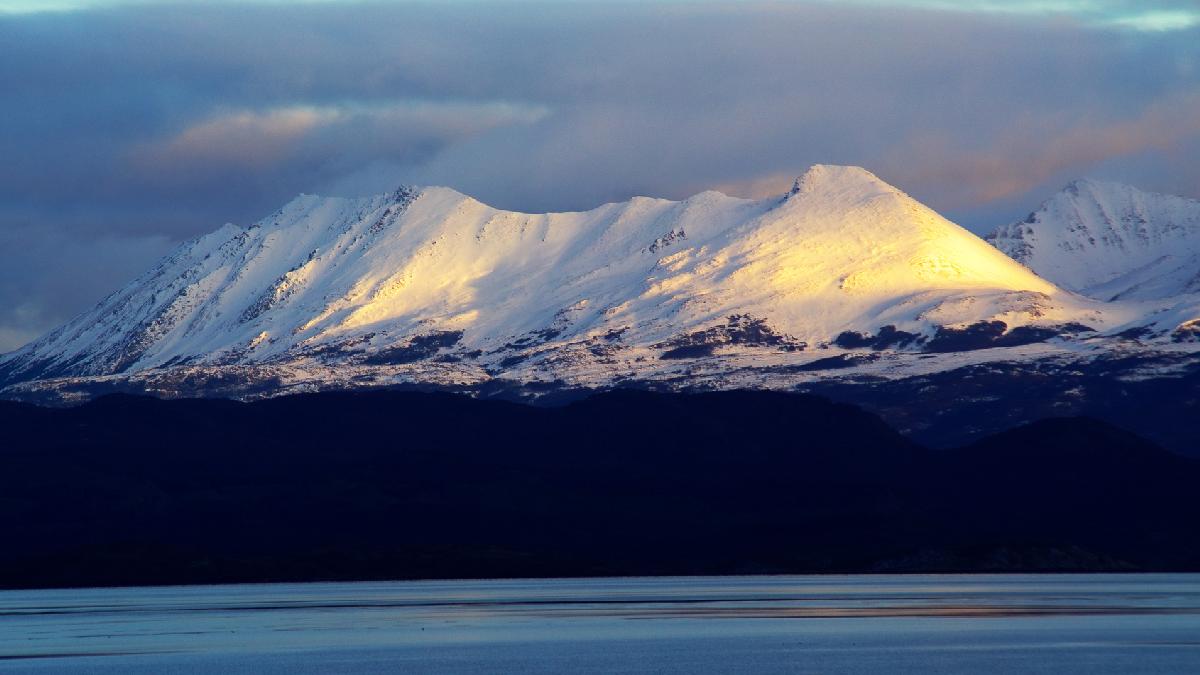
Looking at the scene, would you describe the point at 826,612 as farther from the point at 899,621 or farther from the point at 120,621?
the point at 120,621

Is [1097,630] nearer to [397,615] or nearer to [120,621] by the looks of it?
[397,615]

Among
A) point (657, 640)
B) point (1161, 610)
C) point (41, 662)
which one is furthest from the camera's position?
point (1161, 610)

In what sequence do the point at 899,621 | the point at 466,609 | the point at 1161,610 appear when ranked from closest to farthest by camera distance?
the point at 899,621, the point at 1161,610, the point at 466,609

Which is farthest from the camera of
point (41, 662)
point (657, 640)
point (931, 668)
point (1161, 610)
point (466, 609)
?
point (466, 609)

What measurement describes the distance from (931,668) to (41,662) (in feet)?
184

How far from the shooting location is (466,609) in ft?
652

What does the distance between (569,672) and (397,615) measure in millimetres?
62398

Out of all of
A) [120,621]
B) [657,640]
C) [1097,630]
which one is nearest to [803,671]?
[657,640]

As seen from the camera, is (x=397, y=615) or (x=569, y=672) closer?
(x=569, y=672)

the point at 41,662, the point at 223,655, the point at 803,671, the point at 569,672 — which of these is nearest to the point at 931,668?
the point at 803,671

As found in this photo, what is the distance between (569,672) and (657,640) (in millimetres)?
24853

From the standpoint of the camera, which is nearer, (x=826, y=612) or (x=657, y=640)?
(x=657, y=640)

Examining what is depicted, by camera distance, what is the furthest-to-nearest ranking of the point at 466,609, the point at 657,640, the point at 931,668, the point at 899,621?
the point at 466,609 → the point at 899,621 → the point at 657,640 → the point at 931,668

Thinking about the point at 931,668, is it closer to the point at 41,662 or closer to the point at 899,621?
the point at 899,621
